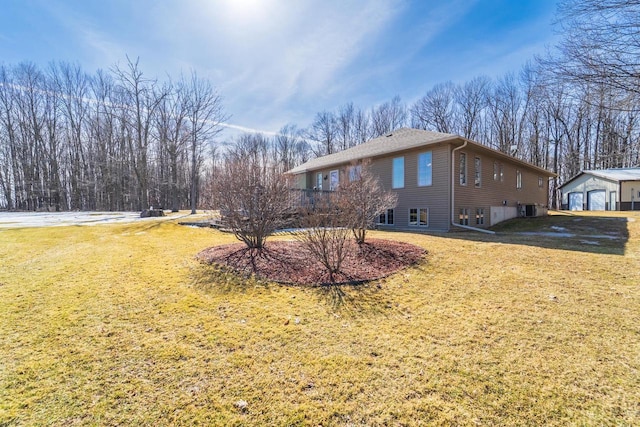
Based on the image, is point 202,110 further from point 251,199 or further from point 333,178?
point 251,199

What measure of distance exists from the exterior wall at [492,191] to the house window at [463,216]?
5.4 inches

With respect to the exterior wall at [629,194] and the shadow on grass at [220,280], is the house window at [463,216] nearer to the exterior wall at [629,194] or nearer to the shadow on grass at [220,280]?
the shadow on grass at [220,280]

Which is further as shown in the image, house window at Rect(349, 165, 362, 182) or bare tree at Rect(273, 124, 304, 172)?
bare tree at Rect(273, 124, 304, 172)

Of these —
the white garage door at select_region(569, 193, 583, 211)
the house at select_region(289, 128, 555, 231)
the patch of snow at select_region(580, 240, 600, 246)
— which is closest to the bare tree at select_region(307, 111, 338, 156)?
the house at select_region(289, 128, 555, 231)

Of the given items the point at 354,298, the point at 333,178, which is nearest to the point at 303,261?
the point at 354,298

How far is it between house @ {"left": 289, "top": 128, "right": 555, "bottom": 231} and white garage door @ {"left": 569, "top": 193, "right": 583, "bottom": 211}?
1612 cm

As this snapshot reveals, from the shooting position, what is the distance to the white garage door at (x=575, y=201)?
26.0m

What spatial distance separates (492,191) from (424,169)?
4.83m

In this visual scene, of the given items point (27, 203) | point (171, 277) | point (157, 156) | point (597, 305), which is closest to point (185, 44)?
point (171, 277)

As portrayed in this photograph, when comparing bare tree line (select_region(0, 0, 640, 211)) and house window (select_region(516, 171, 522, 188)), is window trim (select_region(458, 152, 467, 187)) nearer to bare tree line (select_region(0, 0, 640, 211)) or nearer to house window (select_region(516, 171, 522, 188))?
house window (select_region(516, 171, 522, 188))

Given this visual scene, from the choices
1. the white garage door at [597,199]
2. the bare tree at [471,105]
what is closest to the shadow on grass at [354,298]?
the white garage door at [597,199]

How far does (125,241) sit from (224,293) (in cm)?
552

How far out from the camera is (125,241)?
25.8ft

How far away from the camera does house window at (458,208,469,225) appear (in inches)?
474
